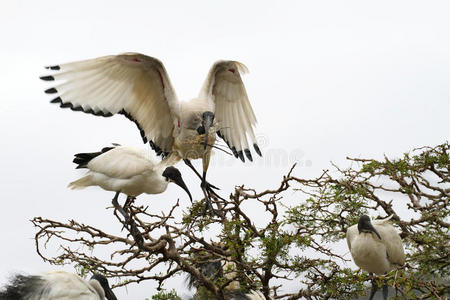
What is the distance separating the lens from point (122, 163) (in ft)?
15.2

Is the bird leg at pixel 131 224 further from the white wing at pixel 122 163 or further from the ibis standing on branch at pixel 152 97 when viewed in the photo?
the ibis standing on branch at pixel 152 97

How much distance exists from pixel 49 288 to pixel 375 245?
249 centimetres

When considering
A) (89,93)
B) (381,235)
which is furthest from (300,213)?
(89,93)

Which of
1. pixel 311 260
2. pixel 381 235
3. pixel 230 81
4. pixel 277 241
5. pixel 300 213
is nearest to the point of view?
pixel 277 241

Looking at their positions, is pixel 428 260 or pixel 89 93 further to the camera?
pixel 89 93

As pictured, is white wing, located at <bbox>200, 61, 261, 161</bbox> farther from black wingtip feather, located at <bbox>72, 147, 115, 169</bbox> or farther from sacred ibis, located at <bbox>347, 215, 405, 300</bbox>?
sacred ibis, located at <bbox>347, 215, 405, 300</bbox>

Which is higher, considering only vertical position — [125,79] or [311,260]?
[125,79]

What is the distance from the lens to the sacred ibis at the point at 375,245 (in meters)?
4.75

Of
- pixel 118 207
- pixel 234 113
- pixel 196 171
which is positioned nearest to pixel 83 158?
pixel 118 207

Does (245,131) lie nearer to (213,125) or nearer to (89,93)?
(213,125)

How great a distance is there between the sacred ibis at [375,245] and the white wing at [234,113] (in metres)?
1.49

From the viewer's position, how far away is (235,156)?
588cm

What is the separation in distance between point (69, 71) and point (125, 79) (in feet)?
1.60

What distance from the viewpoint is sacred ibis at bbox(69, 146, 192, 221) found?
15.1 feet
